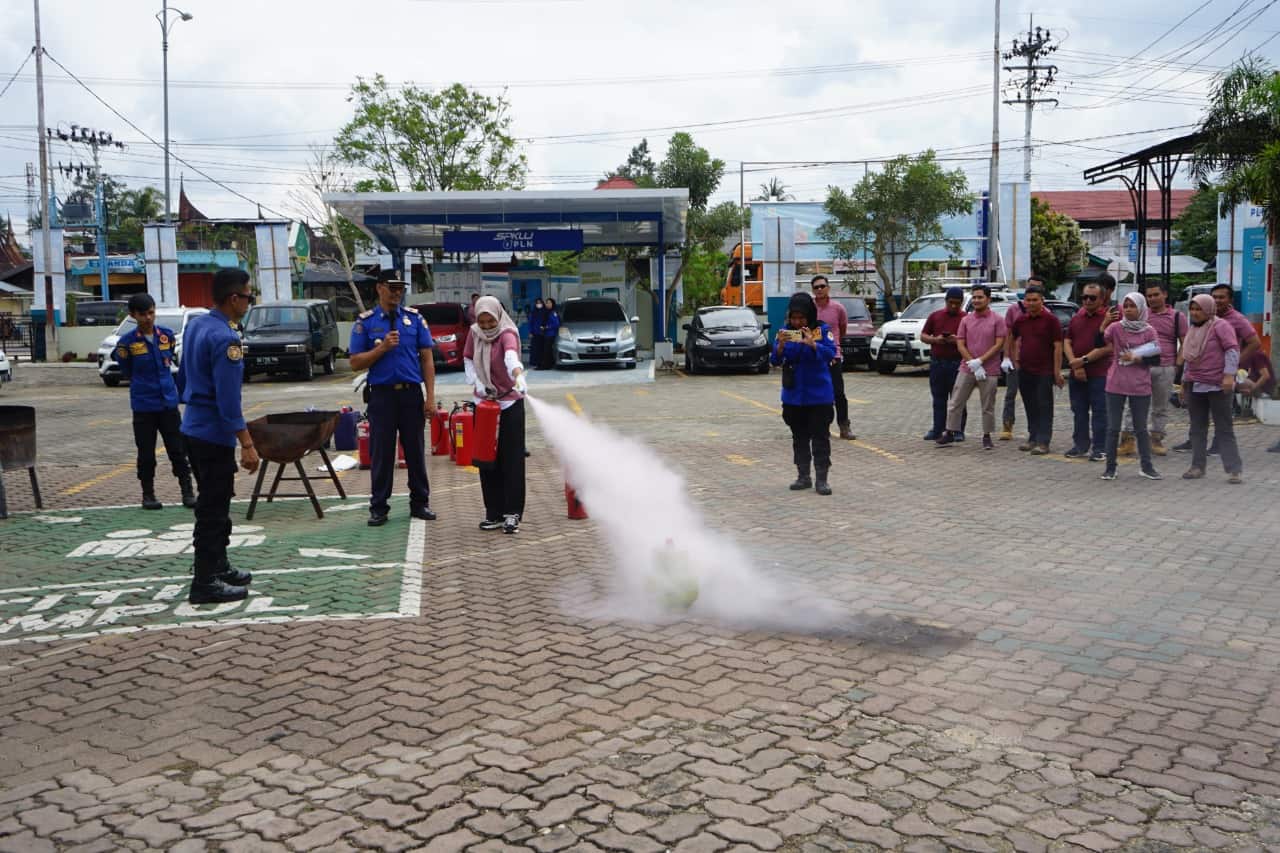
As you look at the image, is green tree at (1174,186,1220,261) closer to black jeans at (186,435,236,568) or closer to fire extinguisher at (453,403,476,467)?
fire extinguisher at (453,403,476,467)

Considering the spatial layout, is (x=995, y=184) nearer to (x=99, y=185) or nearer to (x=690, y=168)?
(x=690, y=168)

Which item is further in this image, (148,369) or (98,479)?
(98,479)

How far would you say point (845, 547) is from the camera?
7.92 m

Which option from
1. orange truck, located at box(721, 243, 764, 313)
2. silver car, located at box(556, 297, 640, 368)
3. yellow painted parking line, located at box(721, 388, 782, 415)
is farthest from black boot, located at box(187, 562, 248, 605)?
orange truck, located at box(721, 243, 764, 313)

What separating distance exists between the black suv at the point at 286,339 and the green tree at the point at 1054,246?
33717mm

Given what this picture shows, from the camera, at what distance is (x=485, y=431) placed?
8.58m

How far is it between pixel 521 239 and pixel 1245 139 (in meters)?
18.0

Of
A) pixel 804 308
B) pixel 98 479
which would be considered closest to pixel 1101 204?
pixel 804 308

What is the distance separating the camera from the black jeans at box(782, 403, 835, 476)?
10258 millimetres

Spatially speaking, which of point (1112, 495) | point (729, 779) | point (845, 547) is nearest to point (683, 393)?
point (1112, 495)

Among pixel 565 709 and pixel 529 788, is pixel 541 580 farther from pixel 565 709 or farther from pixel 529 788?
pixel 529 788

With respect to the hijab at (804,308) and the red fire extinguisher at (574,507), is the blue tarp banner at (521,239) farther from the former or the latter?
the red fire extinguisher at (574,507)

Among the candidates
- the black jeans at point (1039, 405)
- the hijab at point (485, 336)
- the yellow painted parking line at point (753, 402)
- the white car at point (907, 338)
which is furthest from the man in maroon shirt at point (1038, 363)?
the white car at point (907, 338)

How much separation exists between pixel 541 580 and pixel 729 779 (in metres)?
3.30
